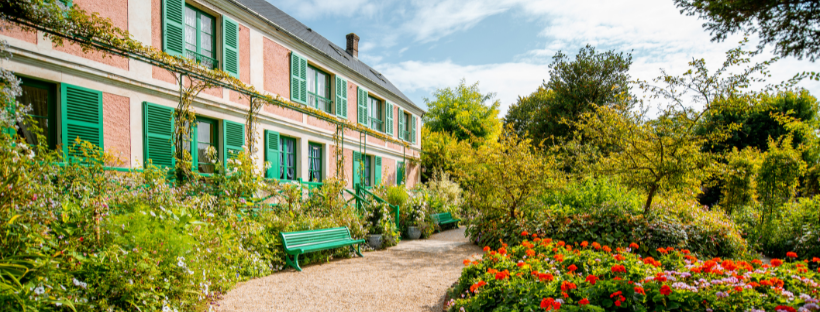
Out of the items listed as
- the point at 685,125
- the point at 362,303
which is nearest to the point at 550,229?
the point at 685,125

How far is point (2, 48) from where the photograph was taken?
3.34m

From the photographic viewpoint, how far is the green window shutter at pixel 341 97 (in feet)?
38.8

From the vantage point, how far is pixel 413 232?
916 cm

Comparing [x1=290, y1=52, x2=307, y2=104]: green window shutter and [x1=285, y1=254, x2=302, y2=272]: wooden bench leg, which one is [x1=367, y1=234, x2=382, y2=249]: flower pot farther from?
[x1=290, y1=52, x2=307, y2=104]: green window shutter

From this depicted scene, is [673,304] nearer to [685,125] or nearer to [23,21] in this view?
[685,125]

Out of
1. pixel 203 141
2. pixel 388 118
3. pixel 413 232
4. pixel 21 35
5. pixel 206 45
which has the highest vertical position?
pixel 206 45

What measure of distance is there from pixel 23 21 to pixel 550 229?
7.64 m

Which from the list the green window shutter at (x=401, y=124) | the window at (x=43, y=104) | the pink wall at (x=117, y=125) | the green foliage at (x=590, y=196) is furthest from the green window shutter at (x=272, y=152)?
the green window shutter at (x=401, y=124)

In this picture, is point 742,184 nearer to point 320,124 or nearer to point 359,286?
point 359,286

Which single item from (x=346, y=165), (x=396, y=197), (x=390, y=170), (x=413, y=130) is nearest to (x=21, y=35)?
(x=396, y=197)

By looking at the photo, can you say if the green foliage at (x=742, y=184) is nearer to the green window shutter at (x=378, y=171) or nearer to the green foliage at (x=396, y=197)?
the green foliage at (x=396, y=197)

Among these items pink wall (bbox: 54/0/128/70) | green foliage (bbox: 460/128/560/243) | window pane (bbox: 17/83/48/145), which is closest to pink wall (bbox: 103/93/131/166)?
pink wall (bbox: 54/0/128/70)

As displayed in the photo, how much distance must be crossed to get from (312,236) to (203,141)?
365 centimetres

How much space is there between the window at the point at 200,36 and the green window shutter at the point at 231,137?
130cm
